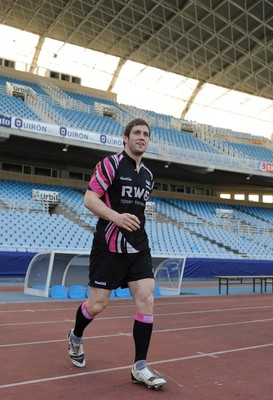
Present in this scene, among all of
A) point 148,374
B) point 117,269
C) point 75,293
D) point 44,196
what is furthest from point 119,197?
point 44,196

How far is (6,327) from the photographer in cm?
789

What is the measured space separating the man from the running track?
50 centimetres

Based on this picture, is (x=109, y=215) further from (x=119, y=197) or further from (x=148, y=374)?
(x=148, y=374)

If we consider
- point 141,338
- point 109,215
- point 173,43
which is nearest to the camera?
point 109,215

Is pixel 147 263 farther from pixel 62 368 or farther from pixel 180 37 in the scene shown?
pixel 180 37

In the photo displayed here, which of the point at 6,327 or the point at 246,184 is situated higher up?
the point at 246,184

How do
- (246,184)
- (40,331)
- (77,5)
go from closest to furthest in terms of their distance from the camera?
(40,331), (77,5), (246,184)

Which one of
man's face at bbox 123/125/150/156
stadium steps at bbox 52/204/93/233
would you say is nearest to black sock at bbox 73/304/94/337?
man's face at bbox 123/125/150/156

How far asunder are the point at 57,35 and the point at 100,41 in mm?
3769

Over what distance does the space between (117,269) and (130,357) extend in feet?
5.71

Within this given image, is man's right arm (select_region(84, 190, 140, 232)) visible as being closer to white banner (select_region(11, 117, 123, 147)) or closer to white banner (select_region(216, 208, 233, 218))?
white banner (select_region(11, 117, 123, 147))

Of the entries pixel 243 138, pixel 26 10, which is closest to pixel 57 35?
pixel 26 10

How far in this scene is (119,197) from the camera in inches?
167

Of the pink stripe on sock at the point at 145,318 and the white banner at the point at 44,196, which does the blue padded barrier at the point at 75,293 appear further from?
the white banner at the point at 44,196
